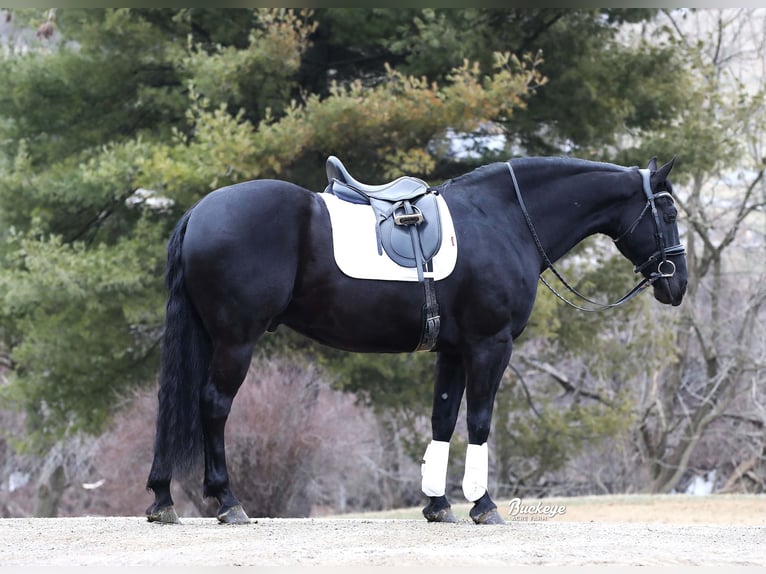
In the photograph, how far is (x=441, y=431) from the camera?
20.5 ft

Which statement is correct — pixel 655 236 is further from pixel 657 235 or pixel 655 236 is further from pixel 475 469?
pixel 475 469

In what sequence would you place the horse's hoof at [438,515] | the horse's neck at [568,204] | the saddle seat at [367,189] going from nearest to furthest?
1. the saddle seat at [367,189]
2. the horse's hoof at [438,515]
3. the horse's neck at [568,204]

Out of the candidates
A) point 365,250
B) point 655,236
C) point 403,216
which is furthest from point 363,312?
point 655,236

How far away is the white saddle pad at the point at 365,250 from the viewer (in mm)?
5820

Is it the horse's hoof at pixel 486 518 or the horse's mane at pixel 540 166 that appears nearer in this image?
the horse's hoof at pixel 486 518

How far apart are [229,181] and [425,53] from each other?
11.0ft

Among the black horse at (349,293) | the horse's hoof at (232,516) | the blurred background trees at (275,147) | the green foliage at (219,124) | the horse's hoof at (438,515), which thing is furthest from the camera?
the blurred background trees at (275,147)

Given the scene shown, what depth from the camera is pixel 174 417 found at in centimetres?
578

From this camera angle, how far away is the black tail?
19.0 feet

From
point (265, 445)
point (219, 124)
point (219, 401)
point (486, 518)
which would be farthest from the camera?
point (265, 445)

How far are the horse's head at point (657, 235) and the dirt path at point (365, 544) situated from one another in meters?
1.58

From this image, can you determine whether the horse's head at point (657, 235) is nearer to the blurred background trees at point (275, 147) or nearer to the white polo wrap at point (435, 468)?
the white polo wrap at point (435, 468)

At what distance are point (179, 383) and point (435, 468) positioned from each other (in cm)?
167

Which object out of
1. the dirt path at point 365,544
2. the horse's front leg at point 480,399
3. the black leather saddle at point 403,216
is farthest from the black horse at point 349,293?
the dirt path at point 365,544
